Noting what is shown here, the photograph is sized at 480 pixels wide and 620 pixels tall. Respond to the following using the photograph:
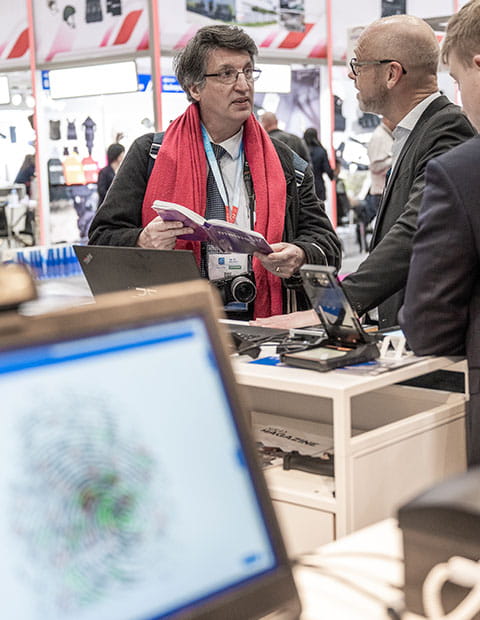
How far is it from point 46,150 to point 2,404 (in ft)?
27.2

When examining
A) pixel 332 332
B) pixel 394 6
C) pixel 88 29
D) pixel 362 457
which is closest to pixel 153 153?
pixel 332 332

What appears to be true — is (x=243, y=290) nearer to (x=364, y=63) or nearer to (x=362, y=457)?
(x=364, y=63)

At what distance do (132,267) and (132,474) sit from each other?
1.55m

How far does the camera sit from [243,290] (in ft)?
8.94

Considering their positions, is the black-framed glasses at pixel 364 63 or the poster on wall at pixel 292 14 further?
the poster on wall at pixel 292 14

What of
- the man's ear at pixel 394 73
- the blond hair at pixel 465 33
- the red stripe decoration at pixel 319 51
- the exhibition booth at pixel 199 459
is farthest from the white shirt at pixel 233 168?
the red stripe decoration at pixel 319 51

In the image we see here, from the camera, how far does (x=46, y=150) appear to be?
8.73 m

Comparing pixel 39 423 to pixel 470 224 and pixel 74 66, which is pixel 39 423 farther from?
pixel 74 66

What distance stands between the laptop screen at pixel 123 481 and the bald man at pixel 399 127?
160cm

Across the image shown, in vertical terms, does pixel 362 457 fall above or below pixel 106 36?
below

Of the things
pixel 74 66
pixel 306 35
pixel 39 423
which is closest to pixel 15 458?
pixel 39 423

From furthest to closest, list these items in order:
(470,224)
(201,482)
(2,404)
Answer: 1. (470,224)
2. (201,482)
3. (2,404)

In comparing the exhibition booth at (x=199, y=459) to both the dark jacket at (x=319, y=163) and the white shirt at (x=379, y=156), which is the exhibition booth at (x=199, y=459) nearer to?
the white shirt at (x=379, y=156)

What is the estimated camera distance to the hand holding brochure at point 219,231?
243cm
